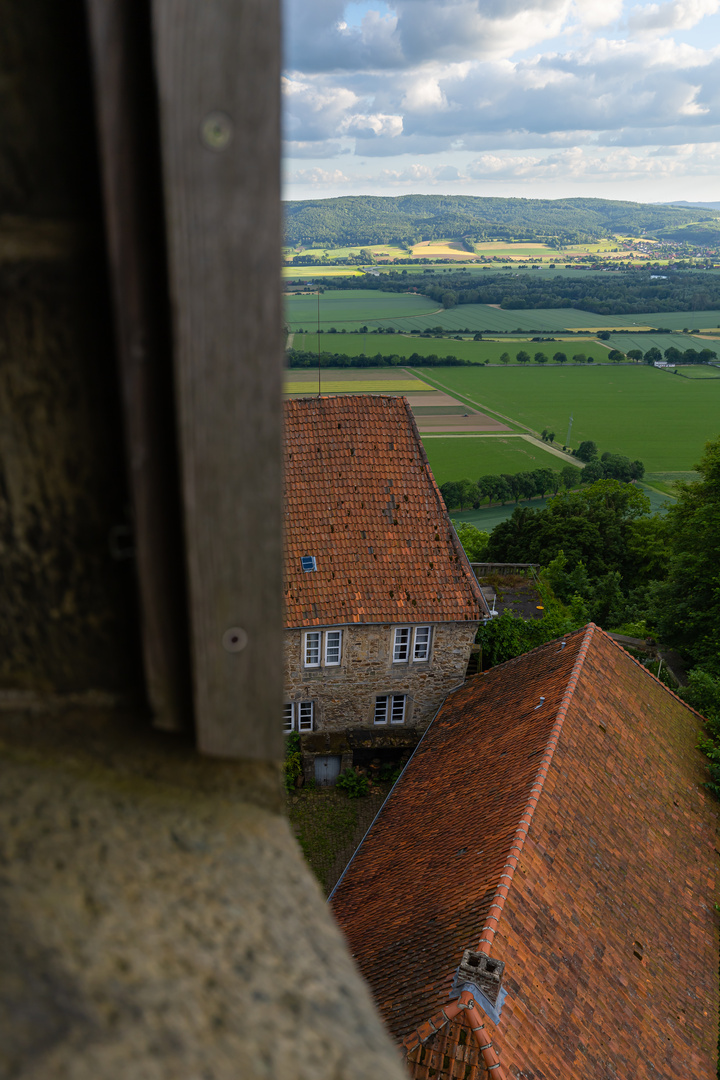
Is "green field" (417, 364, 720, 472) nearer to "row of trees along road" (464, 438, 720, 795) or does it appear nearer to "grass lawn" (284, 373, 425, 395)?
"grass lawn" (284, 373, 425, 395)

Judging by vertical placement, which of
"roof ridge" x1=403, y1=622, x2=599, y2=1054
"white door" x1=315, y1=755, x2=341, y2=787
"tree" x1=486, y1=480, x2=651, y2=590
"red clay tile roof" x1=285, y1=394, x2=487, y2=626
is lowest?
"tree" x1=486, y1=480, x2=651, y2=590

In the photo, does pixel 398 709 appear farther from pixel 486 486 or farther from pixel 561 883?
pixel 486 486

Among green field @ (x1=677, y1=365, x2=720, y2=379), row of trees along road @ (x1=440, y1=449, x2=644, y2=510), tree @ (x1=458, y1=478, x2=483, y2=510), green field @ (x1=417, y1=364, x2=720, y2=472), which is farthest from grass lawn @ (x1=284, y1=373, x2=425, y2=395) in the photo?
green field @ (x1=677, y1=365, x2=720, y2=379)

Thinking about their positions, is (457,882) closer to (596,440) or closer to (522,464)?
(522,464)

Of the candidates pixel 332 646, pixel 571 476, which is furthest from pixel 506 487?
pixel 332 646

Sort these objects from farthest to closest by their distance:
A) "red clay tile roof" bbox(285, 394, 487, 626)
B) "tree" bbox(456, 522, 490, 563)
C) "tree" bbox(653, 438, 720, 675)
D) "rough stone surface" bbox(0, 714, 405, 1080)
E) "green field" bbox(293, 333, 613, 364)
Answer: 1. "green field" bbox(293, 333, 613, 364)
2. "tree" bbox(456, 522, 490, 563)
3. "tree" bbox(653, 438, 720, 675)
4. "red clay tile roof" bbox(285, 394, 487, 626)
5. "rough stone surface" bbox(0, 714, 405, 1080)

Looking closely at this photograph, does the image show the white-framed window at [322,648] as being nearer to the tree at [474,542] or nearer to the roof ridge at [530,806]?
the roof ridge at [530,806]

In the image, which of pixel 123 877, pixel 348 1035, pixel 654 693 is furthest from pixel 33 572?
pixel 654 693
